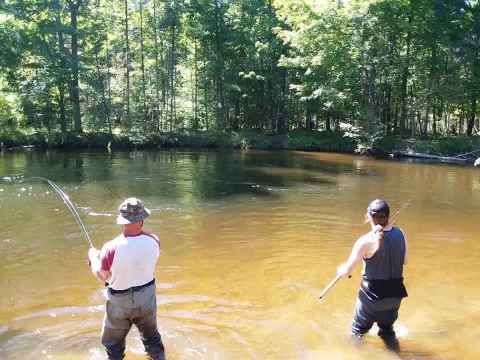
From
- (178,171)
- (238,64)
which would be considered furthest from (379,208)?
(238,64)

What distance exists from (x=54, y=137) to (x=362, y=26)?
21846 millimetres

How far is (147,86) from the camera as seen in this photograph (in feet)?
115

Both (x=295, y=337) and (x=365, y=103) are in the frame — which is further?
(x=365, y=103)

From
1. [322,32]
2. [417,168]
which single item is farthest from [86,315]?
[322,32]

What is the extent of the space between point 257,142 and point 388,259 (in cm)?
2965

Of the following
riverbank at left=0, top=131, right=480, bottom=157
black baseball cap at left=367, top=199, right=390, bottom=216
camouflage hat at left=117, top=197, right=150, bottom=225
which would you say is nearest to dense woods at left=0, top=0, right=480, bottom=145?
riverbank at left=0, top=131, right=480, bottom=157

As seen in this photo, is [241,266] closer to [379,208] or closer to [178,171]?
[379,208]

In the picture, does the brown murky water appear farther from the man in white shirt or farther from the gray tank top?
the gray tank top

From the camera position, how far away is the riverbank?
27469mm

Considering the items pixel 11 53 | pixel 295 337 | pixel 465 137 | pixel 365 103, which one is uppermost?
pixel 11 53

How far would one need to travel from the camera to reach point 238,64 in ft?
116

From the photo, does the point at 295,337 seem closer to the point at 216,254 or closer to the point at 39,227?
the point at 216,254

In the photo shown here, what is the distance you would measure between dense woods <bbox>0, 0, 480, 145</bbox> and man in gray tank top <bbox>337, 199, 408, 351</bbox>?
81.8 feet

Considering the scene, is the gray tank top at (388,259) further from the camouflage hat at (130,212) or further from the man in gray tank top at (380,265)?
the camouflage hat at (130,212)
